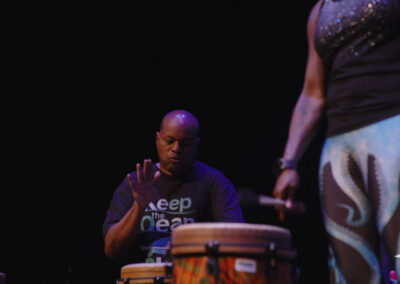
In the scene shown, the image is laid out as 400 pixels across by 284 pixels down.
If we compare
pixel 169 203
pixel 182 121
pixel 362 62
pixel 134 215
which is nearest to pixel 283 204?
pixel 362 62

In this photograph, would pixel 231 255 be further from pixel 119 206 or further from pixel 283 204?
pixel 119 206

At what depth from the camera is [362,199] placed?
1.73 m

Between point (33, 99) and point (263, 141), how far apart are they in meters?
2.06

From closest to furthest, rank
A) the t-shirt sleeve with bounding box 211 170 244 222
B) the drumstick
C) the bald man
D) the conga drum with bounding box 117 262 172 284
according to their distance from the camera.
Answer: the drumstick
the conga drum with bounding box 117 262 172 284
the bald man
the t-shirt sleeve with bounding box 211 170 244 222

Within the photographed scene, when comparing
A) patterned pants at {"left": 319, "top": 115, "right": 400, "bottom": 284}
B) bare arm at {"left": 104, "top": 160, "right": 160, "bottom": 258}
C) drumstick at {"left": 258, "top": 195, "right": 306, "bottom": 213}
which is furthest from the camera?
bare arm at {"left": 104, "top": 160, "right": 160, "bottom": 258}

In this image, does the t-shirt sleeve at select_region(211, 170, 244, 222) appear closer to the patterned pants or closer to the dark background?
the dark background

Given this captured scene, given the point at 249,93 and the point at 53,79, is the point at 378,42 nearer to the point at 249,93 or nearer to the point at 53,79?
the point at 249,93

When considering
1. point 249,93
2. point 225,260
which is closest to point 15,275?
Result: point 249,93

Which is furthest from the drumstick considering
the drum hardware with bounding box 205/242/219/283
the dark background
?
the dark background

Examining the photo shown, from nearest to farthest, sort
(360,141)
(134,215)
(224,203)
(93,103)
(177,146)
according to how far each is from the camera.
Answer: (360,141) → (134,215) → (224,203) → (177,146) → (93,103)

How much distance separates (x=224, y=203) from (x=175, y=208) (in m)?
0.30

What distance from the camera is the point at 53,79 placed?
5262mm

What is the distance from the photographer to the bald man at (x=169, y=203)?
349 centimetres

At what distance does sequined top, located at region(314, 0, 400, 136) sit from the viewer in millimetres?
1735
